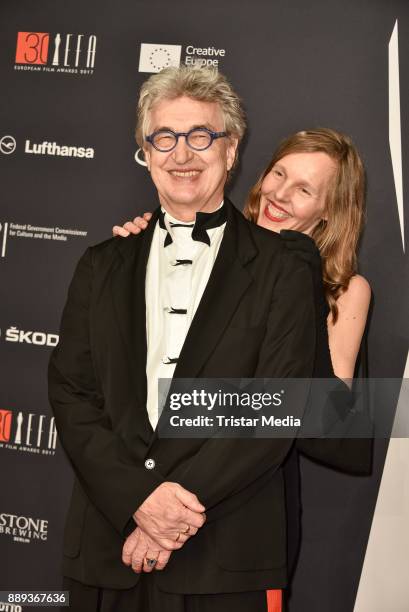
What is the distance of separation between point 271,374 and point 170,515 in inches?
17.4

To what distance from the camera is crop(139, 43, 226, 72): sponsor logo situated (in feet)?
10.1

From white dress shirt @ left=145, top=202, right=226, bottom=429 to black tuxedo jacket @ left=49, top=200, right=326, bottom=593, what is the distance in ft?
0.12

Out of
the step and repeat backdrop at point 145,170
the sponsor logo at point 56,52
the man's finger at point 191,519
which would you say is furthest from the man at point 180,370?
the sponsor logo at point 56,52

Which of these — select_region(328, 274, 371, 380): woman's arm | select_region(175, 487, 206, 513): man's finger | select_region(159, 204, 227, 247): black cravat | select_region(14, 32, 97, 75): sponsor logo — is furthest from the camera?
select_region(14, 32, 97, 75): sponsor logo

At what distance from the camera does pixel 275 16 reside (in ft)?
9.90

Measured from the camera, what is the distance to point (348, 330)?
2.64m

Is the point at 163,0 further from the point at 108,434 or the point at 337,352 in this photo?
the point at 108,434

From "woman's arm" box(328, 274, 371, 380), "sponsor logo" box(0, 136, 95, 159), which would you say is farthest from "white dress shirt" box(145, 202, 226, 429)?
"sponsor logo" box(0, 136, 95, 159)

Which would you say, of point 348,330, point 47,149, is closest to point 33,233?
point 47,149

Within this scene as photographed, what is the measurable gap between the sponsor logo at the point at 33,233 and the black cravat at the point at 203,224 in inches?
43.9

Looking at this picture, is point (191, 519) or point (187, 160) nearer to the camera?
point (191, 519)

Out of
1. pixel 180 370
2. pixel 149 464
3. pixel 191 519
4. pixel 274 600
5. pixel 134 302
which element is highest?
pixel 134 302

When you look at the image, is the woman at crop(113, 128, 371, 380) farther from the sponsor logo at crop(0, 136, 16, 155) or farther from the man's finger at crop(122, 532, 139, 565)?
the sponsor logo at crop(0, 136, 16, 155)

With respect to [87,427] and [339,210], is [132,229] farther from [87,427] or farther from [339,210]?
[339,210]
